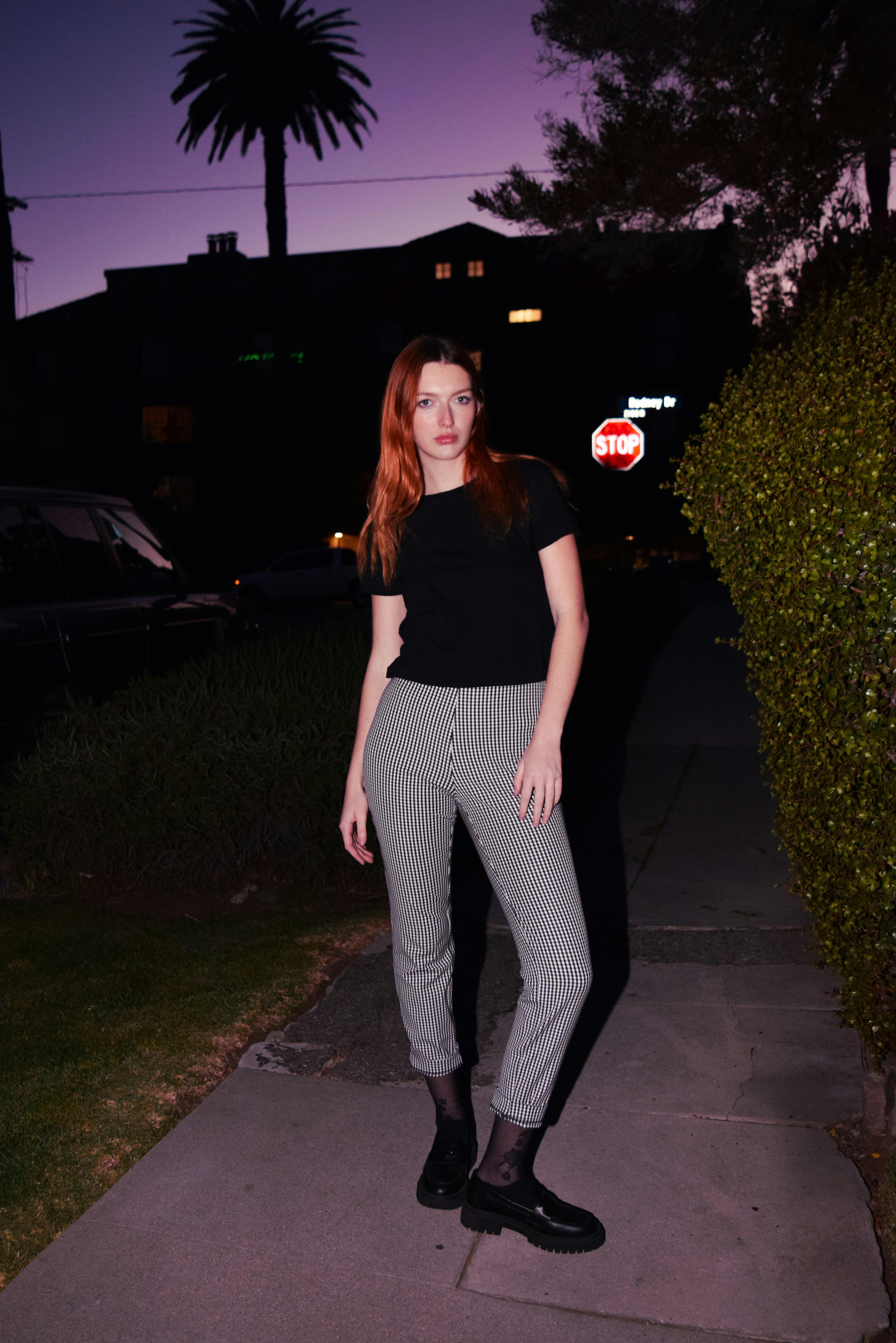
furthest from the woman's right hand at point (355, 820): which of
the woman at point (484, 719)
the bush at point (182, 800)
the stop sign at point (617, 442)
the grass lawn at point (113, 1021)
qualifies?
the stop sign at point (617, 442)

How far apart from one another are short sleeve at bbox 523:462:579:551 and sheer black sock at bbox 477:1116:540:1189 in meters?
1.41

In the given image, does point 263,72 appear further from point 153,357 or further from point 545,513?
point 545,513

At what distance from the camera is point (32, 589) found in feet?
21.6

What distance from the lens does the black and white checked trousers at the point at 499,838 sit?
8.97 feet

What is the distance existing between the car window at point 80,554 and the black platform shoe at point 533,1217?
4.99 m

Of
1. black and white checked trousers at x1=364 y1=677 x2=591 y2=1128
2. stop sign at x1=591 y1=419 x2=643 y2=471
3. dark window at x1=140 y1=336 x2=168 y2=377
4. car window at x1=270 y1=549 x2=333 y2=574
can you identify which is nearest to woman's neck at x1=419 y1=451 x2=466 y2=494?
black and white checked trousers at x1=364 y1=677 x2=591 y2=1128

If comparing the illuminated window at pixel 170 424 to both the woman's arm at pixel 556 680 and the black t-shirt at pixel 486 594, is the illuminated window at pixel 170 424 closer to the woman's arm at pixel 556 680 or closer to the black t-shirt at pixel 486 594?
the black t-shirt at pixel 486 594

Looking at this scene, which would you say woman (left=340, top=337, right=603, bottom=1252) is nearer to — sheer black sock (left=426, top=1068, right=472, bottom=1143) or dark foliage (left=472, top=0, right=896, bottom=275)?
sheer black sock (left=426, top=1068, right=472, bottom=1143)

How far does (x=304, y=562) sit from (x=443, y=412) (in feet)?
90.8

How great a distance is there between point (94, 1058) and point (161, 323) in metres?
41.2

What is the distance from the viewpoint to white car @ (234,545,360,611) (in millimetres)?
29656

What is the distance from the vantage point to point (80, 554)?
7.09m

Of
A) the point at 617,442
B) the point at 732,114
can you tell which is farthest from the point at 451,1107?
the point at 617,442

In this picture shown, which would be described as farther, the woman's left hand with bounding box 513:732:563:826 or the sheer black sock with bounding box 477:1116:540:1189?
the sheer black sock with bounding box 477:1116:540:1189
